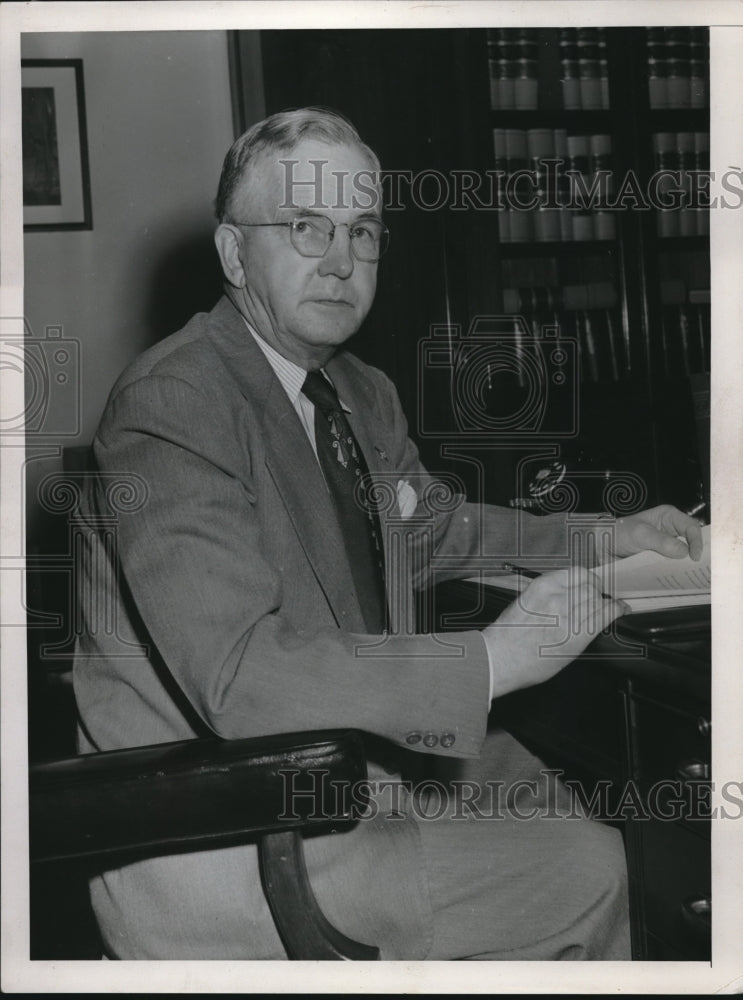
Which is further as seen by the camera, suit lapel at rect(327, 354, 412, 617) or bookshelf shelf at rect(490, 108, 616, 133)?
bookshelf shelf at rect(490, 108, 616, 133)

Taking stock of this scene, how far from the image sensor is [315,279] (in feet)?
3.88

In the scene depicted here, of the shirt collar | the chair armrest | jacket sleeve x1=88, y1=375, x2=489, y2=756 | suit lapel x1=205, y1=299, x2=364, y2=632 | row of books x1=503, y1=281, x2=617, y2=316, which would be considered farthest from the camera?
row of books x1=503, y1=281, x2=617, y2=316

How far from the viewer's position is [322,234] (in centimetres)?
117

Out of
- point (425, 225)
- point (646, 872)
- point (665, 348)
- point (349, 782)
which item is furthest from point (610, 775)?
point (665, 348)

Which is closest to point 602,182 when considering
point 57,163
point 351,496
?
point 57,163

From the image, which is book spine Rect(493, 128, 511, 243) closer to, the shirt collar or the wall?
the wall

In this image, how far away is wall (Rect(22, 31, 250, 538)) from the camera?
Result: 6.91 ft

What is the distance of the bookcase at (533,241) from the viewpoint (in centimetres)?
193

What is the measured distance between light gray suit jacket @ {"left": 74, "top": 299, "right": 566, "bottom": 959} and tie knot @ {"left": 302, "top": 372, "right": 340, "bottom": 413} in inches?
4.0

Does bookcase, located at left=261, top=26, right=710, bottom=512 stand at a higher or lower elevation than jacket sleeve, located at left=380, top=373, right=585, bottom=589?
higher

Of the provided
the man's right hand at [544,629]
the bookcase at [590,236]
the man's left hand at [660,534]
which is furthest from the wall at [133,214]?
the man's right hand at [544,629]

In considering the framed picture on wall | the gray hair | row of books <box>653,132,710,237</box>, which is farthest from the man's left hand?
the framed picture on wall

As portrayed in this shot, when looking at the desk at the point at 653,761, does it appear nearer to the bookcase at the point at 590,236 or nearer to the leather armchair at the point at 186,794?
the leather armchair at the point at 186,794

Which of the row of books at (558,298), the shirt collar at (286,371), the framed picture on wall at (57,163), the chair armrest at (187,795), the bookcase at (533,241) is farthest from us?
the row of books at (558,298)
